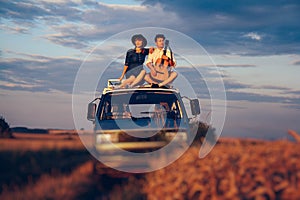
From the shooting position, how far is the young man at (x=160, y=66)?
13.7m

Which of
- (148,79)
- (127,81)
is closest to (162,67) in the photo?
(148,79)

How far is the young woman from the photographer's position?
13922mm

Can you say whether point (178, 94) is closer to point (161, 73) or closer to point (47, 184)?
point (161, 73)

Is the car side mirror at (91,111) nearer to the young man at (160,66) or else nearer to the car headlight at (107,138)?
the car headlight at (107,138)

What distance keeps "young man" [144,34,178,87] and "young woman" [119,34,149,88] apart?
0.28 m

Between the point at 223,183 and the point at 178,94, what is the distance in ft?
19.6

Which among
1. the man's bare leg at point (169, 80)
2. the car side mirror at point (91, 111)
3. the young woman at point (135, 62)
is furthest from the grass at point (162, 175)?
the young woman at point (135, 62)

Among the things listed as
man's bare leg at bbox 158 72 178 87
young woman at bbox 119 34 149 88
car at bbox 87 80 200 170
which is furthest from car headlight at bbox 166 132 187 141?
young woman at bbox 119 34 149 88

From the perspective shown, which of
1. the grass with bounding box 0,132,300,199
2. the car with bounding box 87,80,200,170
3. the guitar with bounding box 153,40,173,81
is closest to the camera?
the grass with bounding box 0,132,300,199

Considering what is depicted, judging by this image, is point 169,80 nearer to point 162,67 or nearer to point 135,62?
point 162,67

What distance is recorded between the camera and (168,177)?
9102 millimetres

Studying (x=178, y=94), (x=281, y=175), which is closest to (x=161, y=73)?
(x=178, y=94)

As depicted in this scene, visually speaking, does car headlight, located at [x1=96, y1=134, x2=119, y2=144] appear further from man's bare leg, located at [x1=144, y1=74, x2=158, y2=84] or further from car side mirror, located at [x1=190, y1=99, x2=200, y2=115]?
man's bare leg, located at [x1=144, y1=74, x2=158, y2=84]

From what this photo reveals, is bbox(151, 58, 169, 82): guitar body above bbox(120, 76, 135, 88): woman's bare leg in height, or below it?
above
